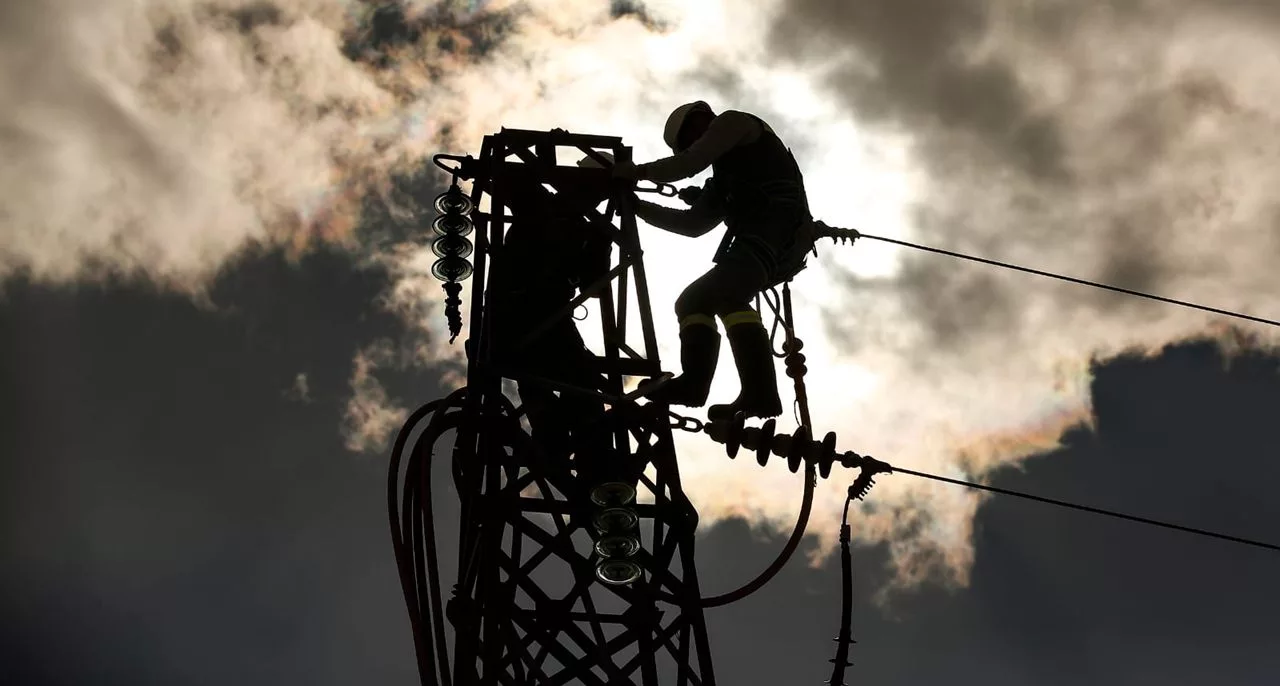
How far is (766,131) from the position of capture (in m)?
9.05

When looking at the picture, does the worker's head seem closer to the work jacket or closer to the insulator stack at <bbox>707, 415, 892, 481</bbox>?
the work jacket

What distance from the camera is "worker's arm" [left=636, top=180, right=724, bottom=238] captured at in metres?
9.37

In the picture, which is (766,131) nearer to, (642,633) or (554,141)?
(554,141)

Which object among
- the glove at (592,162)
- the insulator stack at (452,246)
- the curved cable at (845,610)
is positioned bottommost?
the curved cable at (845,610)

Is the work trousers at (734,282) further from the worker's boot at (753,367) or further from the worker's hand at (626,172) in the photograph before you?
the worker's hand at (626,172)

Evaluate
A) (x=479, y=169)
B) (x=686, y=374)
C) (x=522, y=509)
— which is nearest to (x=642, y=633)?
(x=522, y=509)

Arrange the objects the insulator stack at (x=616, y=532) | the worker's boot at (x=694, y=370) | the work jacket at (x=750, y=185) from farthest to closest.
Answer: the work jacket at (x=750, y=185) → the worker's boot at (x=694, y=370) → the insulator stack at (x=616, y=532)

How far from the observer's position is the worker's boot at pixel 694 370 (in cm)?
820

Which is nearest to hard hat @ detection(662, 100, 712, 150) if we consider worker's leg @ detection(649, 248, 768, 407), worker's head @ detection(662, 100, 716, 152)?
worker's head @ detection(662, 100, 716, 152)

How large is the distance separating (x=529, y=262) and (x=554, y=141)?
98 centimetres

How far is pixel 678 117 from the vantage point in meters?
9.08

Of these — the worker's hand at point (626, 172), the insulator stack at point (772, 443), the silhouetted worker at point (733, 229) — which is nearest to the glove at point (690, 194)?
the silhouetted worker at point (733, 229)

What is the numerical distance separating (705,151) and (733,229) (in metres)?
0.70

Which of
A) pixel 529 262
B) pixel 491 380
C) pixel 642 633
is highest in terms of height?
pixel 529 262
